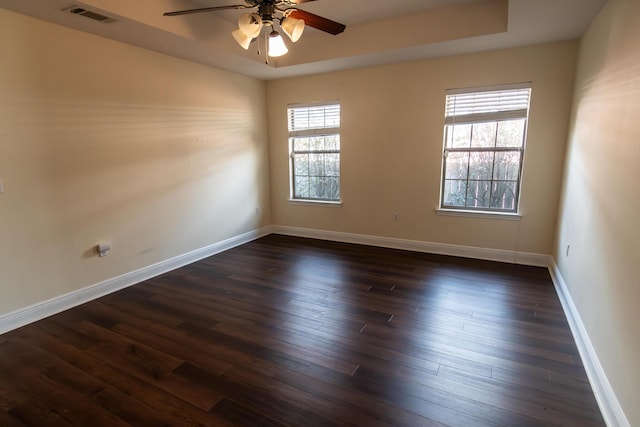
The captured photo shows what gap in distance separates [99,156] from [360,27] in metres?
3.05

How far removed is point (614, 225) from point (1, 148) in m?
4.28

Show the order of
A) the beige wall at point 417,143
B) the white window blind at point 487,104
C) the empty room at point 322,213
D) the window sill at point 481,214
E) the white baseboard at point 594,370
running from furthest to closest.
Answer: the window sill at point 481,214
the white window blind at point 487,104
the beige wall at point 417,143
the empty room at point 322,213
the white baseboard at point 594,370

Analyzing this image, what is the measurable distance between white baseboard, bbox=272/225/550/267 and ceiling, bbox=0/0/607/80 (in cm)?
235

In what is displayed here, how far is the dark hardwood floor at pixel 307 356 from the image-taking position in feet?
A: 5.97

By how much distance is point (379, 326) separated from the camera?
2664 millimetres

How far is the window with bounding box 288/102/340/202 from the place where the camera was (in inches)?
196

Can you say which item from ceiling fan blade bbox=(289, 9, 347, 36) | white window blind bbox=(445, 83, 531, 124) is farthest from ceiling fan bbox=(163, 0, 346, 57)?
white window blind bbox=(445, 83, 531, 124)

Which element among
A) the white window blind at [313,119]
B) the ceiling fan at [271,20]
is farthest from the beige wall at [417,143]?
the ceiling fan at [271,20]

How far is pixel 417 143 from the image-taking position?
4.36m

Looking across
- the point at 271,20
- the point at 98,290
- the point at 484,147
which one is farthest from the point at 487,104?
the point at 98,290

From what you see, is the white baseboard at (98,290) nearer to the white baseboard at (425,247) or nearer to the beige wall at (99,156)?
the beige wall at (99,156)

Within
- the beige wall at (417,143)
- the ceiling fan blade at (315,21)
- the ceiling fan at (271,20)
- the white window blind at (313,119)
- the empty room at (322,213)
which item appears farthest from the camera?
the white window blind at (313,119)

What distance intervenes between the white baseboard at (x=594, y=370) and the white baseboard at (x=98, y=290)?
397 centimetres

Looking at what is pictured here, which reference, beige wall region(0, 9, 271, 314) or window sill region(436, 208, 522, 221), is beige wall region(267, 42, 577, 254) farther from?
beige wall region(0, 9, 271, 314)
